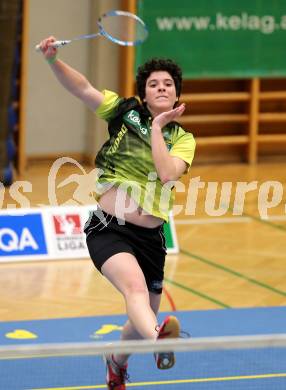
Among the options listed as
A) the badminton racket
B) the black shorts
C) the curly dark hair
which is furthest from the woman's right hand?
the badminton racket

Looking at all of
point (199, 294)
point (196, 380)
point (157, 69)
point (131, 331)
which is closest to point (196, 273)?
point (199, 294)

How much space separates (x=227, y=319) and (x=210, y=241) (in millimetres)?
2223

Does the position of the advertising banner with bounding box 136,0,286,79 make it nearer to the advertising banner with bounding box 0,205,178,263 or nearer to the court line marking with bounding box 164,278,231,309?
the advertising banner with bounding box 0,205,178,263

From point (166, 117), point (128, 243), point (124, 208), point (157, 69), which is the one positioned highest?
point (157, 69)

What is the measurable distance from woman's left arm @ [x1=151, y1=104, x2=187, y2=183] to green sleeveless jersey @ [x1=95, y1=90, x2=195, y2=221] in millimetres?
213

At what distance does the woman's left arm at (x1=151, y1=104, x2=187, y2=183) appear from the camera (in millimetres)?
5969

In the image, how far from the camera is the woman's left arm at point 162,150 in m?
5.97

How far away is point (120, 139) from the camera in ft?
21.0

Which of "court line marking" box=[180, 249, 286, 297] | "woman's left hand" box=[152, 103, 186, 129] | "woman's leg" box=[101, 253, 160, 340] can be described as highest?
"woman's left hand" box=[152, 103, 186, 129]

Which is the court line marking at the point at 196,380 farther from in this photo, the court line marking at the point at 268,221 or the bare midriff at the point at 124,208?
the court line marking at the point at 268,221

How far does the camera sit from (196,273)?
970cm

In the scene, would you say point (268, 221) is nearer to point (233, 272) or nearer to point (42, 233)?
point (233, 272)

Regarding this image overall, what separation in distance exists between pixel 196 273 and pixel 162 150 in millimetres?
3861

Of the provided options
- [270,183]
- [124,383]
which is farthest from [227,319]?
[270,183]
